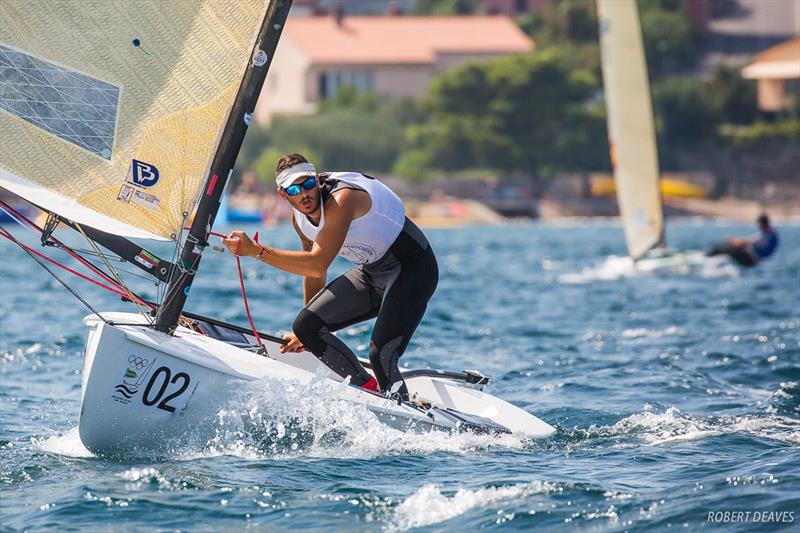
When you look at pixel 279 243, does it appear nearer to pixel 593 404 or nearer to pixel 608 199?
pixel 593 404

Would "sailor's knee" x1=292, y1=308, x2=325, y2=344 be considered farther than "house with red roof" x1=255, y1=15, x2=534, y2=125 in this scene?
No

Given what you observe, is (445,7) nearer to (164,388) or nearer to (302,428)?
(302,428)

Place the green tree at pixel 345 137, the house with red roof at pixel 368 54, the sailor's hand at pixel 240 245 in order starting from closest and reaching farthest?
the sailor's hand at pixel 240 245 < the green tree at pixel 345 137 < the house with red roof at pixel 368 54

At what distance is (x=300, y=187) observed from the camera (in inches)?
270

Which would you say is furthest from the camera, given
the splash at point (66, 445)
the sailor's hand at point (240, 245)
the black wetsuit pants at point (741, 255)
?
the black wetsuit pants at point (741, 255)

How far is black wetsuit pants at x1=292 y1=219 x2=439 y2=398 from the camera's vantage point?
738 centimetres

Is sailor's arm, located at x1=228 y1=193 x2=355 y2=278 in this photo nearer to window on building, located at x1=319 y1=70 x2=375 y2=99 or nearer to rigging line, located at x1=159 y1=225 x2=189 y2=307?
rigging line, located at x1=159 y1=225 x2=189 y2=307

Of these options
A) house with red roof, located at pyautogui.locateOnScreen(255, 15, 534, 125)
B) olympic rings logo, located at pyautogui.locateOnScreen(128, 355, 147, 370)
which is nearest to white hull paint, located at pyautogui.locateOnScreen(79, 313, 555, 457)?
olympic rings logo, located at pyautogui.locateOnScreen(128, 355, 147, 370)

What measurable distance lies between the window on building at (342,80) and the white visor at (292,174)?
A: 235 feet

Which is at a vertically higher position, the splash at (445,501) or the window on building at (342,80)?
the splash at (445,501)

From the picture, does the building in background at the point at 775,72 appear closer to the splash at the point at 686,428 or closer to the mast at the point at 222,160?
the splash at the point at 686,428

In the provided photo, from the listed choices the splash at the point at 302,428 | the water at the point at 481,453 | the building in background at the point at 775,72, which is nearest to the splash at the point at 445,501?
the water at the point at 481,453

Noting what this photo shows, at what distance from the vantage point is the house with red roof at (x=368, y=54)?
77562mm

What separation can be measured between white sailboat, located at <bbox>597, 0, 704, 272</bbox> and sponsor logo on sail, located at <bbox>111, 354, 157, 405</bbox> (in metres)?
18.3
